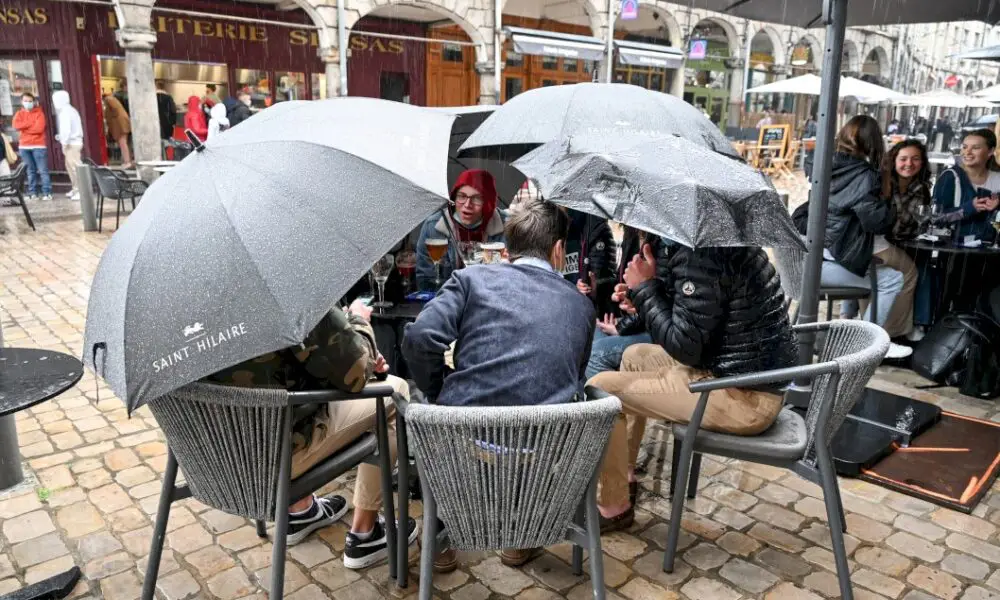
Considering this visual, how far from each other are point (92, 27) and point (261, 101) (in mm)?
3702

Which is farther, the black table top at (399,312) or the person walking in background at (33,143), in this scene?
the person walking in background at (33,143)

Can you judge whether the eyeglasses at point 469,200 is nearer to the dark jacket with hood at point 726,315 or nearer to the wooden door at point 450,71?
the dark jacket with hood at point 726,315

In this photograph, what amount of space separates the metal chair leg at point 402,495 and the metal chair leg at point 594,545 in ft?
2.35

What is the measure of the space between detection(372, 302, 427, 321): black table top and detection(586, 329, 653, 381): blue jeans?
2.93 ft

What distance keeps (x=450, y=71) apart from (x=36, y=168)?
10.7 m

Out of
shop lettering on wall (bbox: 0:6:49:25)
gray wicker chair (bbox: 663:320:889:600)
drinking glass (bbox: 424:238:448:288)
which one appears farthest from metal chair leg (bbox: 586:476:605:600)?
shop lettering on wall (bbox: 0:6:49:25)

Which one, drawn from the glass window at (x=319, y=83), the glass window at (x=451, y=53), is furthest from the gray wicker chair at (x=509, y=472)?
the glass window at (x=451, y=53)

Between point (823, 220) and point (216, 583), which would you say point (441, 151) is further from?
point (823, 220)

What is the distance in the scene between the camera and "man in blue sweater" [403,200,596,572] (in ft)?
7.31

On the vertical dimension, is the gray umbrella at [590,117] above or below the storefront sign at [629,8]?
below

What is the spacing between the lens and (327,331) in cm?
227

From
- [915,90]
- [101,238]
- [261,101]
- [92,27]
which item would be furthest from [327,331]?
[915,90]

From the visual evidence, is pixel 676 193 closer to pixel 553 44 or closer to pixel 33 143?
pixel 33 143

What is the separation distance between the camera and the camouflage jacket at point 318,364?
2232mm
